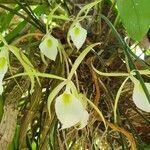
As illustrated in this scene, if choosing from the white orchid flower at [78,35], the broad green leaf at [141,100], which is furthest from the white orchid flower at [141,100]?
the white orchid flower at [78,35]

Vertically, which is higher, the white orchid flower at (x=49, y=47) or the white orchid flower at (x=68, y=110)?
the white orchid flower at (x=49, y=47)

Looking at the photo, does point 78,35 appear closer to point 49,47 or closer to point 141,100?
point 49,47

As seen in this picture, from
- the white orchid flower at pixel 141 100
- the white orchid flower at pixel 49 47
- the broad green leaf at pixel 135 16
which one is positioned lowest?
the white orchid flower at pixel 141 100

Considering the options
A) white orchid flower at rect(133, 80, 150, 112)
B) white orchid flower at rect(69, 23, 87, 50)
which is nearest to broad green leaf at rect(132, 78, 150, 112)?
white orchid flower at rect(133, 80, 150, 112)

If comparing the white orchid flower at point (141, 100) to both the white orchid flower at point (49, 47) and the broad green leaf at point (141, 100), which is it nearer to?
the broad green leaf at point (141, 100)

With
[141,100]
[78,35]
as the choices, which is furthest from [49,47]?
[141,100]

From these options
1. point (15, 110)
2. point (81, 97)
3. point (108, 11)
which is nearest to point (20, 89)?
point (15, 110)
